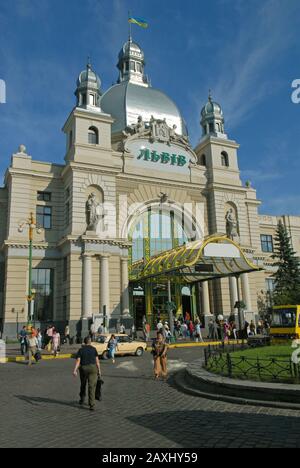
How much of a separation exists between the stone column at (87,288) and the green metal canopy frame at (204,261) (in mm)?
4892

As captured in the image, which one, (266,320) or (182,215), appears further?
(182,215)

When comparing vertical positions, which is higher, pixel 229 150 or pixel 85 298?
pixel 229 150

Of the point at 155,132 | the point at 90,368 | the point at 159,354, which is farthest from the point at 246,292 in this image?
the point at 90,368

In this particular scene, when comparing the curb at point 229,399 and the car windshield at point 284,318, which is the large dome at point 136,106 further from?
the curb at point 229,399

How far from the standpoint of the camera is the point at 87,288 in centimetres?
3300

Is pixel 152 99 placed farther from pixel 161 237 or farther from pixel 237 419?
pixel 237 419

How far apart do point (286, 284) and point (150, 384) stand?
30377mm

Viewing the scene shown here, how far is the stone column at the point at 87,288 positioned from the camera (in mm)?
32688

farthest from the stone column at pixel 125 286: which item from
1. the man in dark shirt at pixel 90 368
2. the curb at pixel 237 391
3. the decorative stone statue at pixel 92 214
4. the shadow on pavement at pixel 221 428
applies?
the shadow on pavement at pixel 221 428

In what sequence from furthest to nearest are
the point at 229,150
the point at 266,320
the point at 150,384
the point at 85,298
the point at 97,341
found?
the point at 229,150
the point at 266,320
the point at 85,298
the point at 97,341
the point at 150,384

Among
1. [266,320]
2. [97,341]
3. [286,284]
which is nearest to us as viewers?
[97,341]

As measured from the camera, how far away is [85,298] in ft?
108
